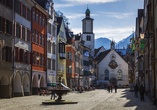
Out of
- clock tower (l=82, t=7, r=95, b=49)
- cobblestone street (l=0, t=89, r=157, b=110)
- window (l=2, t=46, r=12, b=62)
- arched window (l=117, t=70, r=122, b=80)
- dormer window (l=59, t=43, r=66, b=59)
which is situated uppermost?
clock tower (l=82, t=7, r=95, b=49)

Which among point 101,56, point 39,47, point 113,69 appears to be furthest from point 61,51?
point 101,56

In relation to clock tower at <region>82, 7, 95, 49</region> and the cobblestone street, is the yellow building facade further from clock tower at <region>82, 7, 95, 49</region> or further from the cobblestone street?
clock tower at <region>82, 7, 95, 49</region>

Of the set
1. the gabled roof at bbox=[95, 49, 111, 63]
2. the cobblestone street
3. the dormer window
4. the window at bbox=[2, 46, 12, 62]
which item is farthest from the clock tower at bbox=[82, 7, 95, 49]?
the cobblestone street

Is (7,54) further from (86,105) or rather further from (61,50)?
(61,50)

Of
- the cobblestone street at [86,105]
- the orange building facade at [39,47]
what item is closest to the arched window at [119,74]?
the orange building facade at [39,47]

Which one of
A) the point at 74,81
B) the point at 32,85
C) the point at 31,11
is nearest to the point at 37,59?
the point at 32,85

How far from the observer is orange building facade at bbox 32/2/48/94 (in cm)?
4650

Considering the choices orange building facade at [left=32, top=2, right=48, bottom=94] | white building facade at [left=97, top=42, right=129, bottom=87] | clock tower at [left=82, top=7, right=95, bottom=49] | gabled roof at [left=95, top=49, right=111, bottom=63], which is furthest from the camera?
gabled roof at [left=95, top=49, right=111, bottom=63]

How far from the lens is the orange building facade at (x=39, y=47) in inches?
1831

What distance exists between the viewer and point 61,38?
65.1 meters

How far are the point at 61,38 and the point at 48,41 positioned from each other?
10484 millimetres

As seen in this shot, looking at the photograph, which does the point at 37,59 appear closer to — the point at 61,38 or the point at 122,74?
the point at 61,38

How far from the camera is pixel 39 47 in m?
49.1

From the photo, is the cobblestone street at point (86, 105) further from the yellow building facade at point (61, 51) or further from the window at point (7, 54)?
the yellow building facade at point (61, 51)
